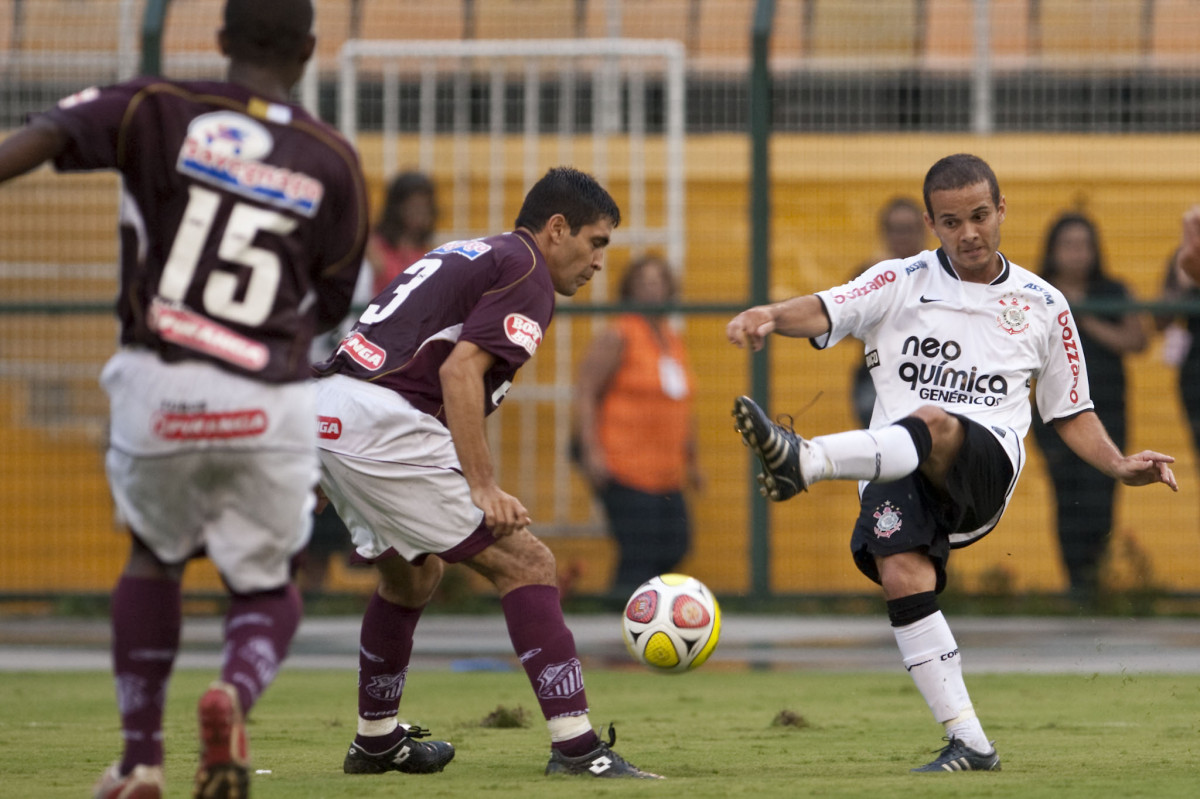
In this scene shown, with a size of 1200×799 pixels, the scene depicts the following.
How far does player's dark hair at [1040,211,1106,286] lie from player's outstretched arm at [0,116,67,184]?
26.1ft

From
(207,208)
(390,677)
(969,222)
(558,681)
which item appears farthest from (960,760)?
(207,208)

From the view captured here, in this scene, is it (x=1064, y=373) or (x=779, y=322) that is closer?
Answer: (x=779, y=322)

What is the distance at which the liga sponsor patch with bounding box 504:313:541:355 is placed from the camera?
541 cm

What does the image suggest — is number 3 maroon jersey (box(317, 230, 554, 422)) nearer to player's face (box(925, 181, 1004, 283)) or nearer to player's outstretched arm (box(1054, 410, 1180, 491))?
player's face (box(925, 181, 1004, 283))

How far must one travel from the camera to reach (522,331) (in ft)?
17.9

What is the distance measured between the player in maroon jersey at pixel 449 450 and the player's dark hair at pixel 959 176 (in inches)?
42.0

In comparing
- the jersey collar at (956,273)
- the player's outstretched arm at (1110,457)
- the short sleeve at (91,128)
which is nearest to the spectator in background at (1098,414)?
the player's outstretched arm at (1110,457)

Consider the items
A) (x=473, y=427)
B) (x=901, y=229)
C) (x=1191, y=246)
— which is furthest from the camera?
(x=901, y=229)

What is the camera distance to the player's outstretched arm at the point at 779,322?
18.2 ft

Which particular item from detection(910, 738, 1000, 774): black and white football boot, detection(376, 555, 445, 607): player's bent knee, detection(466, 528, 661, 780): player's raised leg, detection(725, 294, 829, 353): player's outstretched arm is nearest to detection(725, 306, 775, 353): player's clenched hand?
detection(725, 294, 829, 353): player's outstretched arm

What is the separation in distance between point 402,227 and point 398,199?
0.62ft

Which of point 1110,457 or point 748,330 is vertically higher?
point 748,330

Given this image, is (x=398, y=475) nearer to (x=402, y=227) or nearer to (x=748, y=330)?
(x=748, y=330)

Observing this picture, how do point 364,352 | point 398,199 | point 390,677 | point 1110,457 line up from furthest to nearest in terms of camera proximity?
1. point 398,199
2. point 1110,457
3. point 390,677
4. point 364,352
